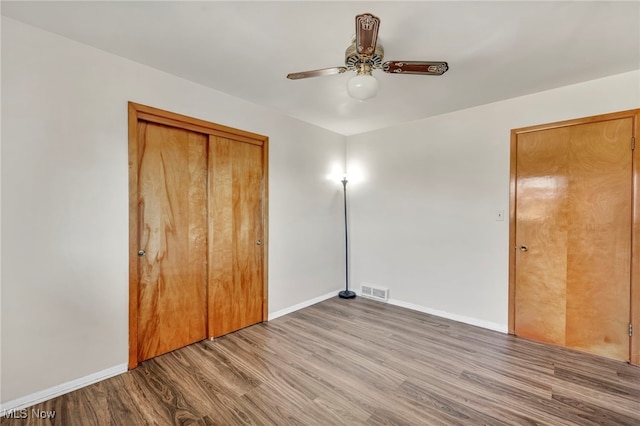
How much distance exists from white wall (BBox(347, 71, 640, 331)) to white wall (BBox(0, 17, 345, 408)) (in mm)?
2640

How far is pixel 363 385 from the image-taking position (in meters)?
2.00

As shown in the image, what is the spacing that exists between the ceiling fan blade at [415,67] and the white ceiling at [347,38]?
0.79 ft

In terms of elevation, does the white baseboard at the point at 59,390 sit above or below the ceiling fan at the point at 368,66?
below

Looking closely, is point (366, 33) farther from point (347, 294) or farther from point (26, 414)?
point (347, 294)

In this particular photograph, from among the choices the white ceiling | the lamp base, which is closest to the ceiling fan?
the white ceiling

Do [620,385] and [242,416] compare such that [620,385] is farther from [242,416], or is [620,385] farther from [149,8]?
[149,8]

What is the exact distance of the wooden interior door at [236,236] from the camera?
109 inches

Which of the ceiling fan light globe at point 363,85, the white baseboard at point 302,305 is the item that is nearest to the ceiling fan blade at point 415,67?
the ceiling fan light globe at point 363,85

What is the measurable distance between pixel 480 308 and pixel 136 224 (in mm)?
3545

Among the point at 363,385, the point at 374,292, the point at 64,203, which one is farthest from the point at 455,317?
the point at 64,203

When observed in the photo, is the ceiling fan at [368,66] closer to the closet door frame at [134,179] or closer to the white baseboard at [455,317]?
the closet door frame at [134,179]

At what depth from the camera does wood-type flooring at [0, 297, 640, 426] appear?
1.69 meters

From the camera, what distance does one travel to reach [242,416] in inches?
67.1

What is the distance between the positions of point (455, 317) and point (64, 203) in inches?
152
